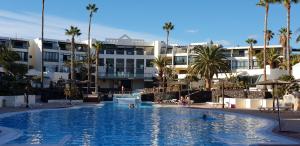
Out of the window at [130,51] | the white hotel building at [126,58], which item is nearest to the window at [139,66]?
the white hotel building at [126,58]

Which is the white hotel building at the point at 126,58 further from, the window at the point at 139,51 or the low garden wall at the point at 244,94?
the low garden wall at the point at 244,94

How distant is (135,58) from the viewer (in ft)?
275

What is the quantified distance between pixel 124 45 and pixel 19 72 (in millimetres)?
44810

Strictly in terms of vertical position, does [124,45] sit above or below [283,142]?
above

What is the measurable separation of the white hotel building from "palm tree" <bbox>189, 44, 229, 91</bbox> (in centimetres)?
1797

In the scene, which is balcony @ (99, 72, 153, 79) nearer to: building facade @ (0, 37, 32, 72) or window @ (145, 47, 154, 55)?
window @ (145, 47, 154, 55)

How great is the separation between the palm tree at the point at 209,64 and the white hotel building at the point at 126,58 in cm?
1797

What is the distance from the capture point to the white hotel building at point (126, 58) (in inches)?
3019

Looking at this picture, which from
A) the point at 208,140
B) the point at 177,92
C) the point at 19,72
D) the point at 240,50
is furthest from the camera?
the point at 240,50

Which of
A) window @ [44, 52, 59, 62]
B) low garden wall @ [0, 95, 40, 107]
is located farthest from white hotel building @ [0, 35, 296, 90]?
low garden wall @ [0, 95, 40, 107]

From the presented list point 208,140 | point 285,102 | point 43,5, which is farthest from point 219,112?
point 43,5

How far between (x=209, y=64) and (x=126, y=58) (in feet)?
97.4

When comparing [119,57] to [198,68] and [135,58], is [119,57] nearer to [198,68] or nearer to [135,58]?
[135,58]

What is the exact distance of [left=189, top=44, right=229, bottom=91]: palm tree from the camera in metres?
56.5
